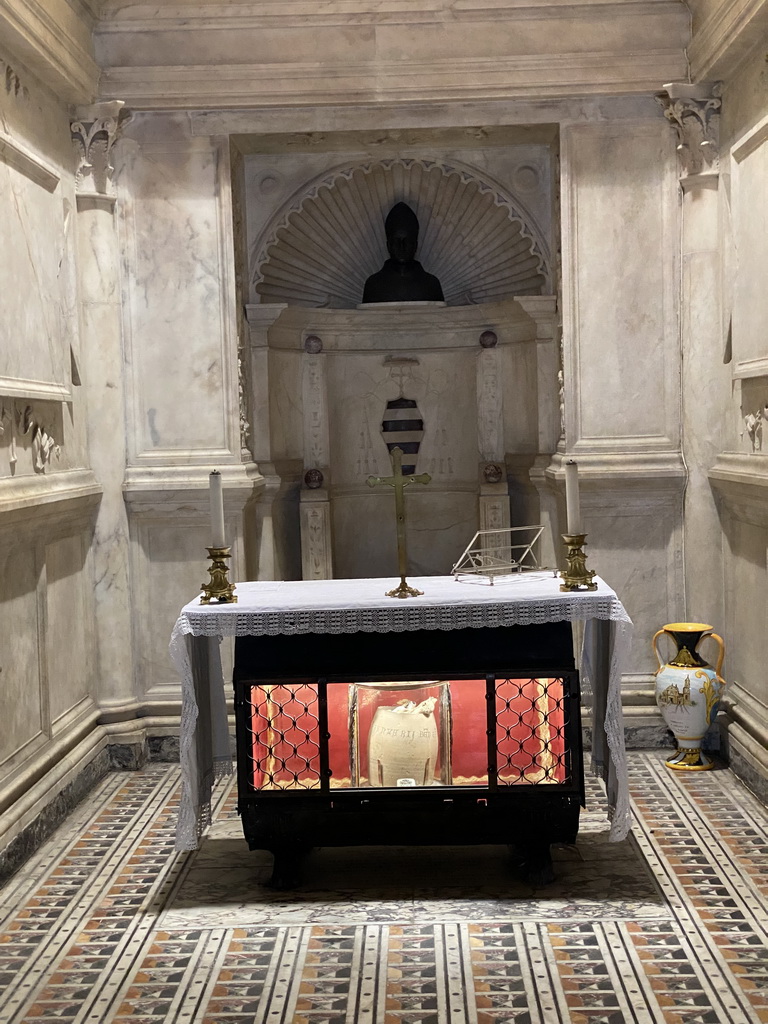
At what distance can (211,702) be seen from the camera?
15.8 feet

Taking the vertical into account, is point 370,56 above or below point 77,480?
above

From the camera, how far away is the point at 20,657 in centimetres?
504

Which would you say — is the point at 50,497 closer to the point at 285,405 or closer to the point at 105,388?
the point at 105,388

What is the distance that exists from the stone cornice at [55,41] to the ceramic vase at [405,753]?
327 centimetres

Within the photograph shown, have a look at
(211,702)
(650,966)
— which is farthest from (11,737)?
(650,966)

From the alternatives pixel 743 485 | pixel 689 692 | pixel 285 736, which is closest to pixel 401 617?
pixel 285 736

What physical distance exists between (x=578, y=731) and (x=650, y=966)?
909 millimetres

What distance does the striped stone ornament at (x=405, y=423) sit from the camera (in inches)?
312

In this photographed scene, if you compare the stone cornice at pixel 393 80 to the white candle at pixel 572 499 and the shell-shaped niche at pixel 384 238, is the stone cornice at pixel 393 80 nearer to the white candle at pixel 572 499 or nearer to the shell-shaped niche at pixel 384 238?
the shell-shaped niche at pixel 384 238

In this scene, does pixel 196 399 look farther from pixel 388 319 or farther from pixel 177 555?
pixel 388 319

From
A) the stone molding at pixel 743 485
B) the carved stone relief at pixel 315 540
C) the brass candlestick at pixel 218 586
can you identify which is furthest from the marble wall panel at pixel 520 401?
the brass candlestick at pixel 218 586

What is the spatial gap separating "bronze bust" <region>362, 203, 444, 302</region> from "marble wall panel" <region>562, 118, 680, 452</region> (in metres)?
1.52

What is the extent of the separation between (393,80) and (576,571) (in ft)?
10.2

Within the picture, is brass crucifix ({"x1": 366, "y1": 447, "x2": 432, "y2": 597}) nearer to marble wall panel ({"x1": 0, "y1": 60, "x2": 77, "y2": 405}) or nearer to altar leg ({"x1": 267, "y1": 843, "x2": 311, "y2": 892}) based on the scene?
altar leg ({"x1": 267, "y1": 843, "x2": 311, "y2": 892})
